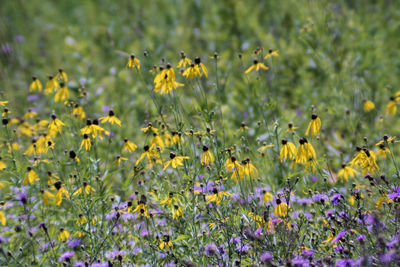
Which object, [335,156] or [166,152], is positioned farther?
[335,156]

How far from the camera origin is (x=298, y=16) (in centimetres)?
397

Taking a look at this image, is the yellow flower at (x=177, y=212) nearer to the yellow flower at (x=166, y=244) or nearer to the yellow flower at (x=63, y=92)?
the yellow flower at (x=166, y=244)

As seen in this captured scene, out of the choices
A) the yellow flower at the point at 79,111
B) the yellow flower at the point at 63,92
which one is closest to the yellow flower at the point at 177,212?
the yellow flower at the point at 79,111

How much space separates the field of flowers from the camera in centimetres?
162

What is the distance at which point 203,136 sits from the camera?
189cm

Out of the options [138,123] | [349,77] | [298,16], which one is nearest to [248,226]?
[138,123]

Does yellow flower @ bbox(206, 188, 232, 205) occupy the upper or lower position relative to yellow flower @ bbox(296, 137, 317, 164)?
lower

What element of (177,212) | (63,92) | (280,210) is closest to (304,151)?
(280,210)

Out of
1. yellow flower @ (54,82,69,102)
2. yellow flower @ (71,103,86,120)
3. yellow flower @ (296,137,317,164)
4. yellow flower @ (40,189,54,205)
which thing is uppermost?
yellow flower @ (54,82,69,102)

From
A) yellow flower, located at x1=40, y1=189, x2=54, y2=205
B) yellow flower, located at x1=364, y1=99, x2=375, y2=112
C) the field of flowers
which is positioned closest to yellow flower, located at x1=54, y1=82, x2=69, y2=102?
the field of flowers

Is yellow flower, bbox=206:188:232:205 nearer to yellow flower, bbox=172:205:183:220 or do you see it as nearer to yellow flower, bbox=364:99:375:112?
yellow flower, bbox=172:205:183:220

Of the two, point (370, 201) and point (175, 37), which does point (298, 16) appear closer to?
point (175, 37)

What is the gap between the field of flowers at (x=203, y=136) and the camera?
1.62 m

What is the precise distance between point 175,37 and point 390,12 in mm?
2646
